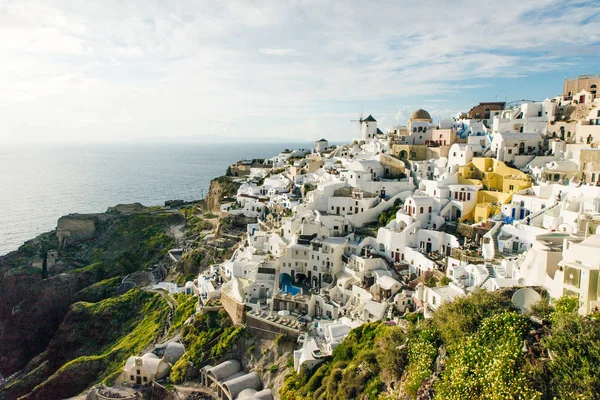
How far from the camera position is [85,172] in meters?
158

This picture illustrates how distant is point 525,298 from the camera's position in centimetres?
1741

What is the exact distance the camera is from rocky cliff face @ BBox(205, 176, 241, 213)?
191 ft

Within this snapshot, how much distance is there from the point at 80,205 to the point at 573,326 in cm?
9684

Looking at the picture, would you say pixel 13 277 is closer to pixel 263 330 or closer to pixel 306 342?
pixel 263 330

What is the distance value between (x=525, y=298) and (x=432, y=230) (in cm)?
1281

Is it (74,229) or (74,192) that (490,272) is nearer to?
(74,229)

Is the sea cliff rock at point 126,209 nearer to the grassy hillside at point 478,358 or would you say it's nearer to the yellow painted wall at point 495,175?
the yellow painted wall at point 495,175

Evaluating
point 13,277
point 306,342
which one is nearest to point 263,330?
point 306,342

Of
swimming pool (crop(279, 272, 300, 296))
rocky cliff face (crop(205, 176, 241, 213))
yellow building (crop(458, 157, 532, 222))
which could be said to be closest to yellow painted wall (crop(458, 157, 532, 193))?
yellow building (crop(458, 157, 532, 222))

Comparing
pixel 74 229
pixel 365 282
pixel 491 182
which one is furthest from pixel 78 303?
pixel 491 182

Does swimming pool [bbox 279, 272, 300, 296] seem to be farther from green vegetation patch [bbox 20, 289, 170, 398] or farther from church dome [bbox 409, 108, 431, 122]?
church dome [bbox 409, 108, 431, 122]

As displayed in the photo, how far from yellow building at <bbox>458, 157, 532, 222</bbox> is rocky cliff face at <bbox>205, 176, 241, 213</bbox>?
32.8m

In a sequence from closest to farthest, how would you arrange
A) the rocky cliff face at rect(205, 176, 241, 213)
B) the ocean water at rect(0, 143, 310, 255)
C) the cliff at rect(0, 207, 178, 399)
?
1. the cliff at rect(0, 207, 178, 399)
2. the rocky cliff face at rect(205, 176, 241, 213)
3. the ocean water at rect(0, 143, 310, 255)

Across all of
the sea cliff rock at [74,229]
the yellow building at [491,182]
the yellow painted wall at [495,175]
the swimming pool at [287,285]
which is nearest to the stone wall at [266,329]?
the swimming pool at [287,285]
